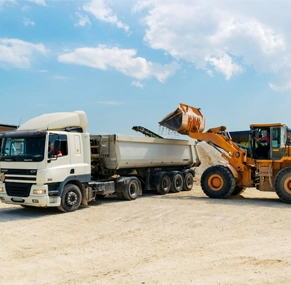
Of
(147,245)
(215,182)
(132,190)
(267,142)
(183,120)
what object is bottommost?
(147,245)

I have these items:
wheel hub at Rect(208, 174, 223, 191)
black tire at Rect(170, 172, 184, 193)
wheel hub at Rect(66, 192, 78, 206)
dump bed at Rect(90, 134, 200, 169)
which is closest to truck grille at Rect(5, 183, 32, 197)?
wheel hub at Rect(66, 192, 78, 206)

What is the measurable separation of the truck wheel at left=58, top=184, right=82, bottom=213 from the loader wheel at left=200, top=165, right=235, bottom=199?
18.6ft

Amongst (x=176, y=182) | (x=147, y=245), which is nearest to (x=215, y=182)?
(x=176, y=182)

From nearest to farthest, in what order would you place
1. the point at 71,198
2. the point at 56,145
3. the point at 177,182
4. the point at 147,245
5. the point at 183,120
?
the point at 147,245
the point at 56,145
the point at 71,198
the point at 183,120
the point at 177,182

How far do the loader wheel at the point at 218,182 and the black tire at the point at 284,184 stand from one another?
184 cm

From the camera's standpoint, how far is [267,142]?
49.4ft

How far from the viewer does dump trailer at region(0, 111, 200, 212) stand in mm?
11383

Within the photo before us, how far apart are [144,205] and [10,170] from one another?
4.67 metres

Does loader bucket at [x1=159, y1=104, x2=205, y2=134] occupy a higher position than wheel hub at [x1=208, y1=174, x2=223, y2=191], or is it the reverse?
loader bucket at [x1=159, y1=104, x2=205, y2=134]

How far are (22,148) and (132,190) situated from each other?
5.04m

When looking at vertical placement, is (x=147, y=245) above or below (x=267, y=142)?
below

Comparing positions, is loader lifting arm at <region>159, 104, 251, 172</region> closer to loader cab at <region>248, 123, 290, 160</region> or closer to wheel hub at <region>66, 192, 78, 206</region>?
loader cab at <region>248, 123, 290, 160</region>

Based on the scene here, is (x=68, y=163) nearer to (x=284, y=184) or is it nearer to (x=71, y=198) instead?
(x=71, y=198)

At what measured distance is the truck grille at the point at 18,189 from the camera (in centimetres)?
1142
